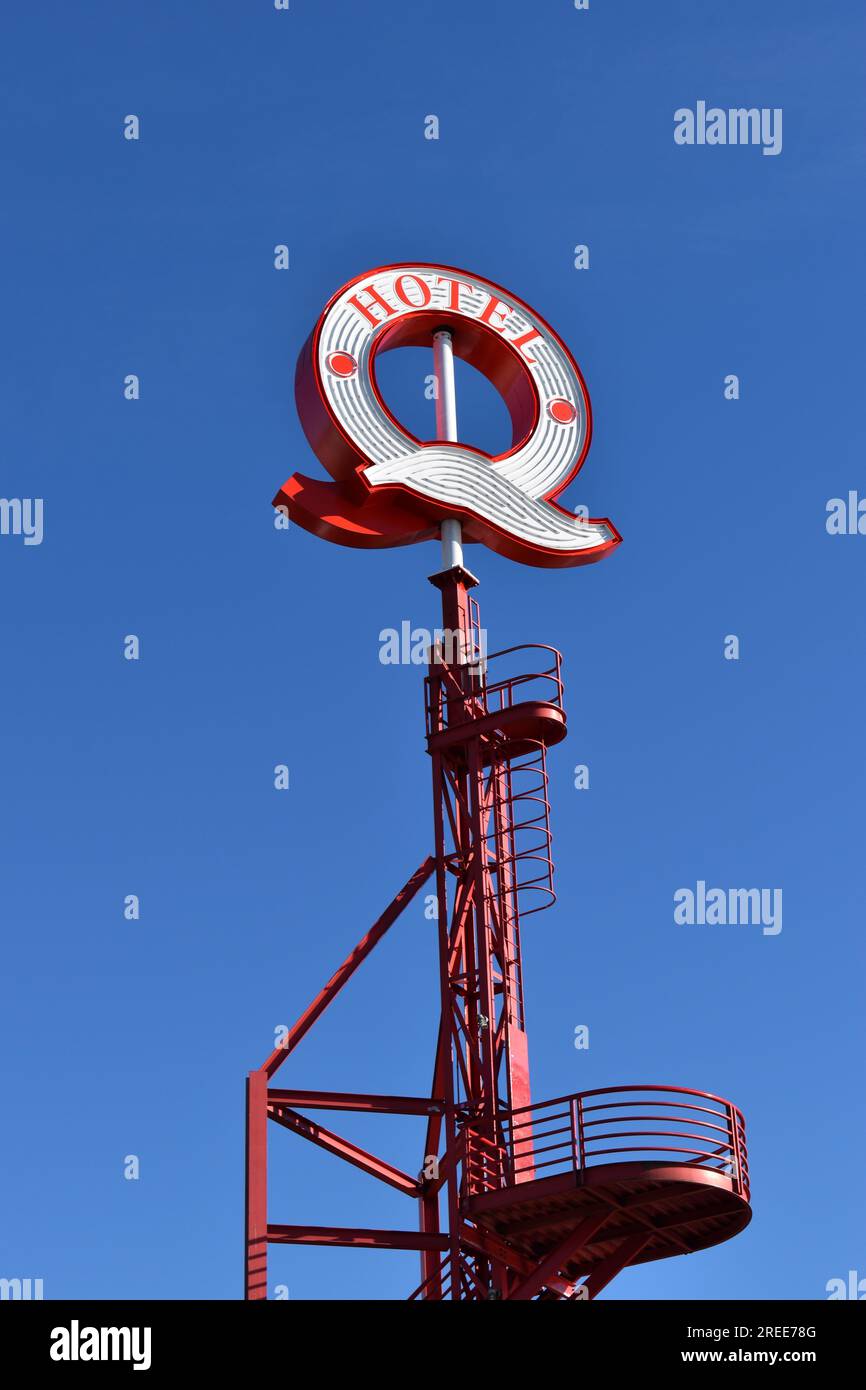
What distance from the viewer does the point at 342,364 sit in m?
49.0

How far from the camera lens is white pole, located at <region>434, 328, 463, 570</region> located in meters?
48.6

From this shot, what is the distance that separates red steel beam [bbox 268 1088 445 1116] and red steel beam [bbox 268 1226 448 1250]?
7.46 ft

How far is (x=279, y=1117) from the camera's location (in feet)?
142

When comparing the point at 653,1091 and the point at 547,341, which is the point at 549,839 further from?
the point at 547,341

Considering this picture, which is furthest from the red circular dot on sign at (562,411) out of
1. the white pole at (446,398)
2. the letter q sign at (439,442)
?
the white pole at (446,398)

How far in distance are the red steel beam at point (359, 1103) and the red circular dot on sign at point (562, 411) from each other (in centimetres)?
1584

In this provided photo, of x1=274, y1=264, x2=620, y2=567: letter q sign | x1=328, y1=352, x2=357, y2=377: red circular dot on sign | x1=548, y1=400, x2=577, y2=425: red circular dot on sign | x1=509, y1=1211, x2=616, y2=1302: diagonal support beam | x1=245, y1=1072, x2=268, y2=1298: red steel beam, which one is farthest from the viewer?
x1=548, y1=400, x2=577, y2=425: red circular dot on sign

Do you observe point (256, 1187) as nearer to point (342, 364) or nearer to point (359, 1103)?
point (359, 1103)

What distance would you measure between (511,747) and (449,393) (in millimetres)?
9178
